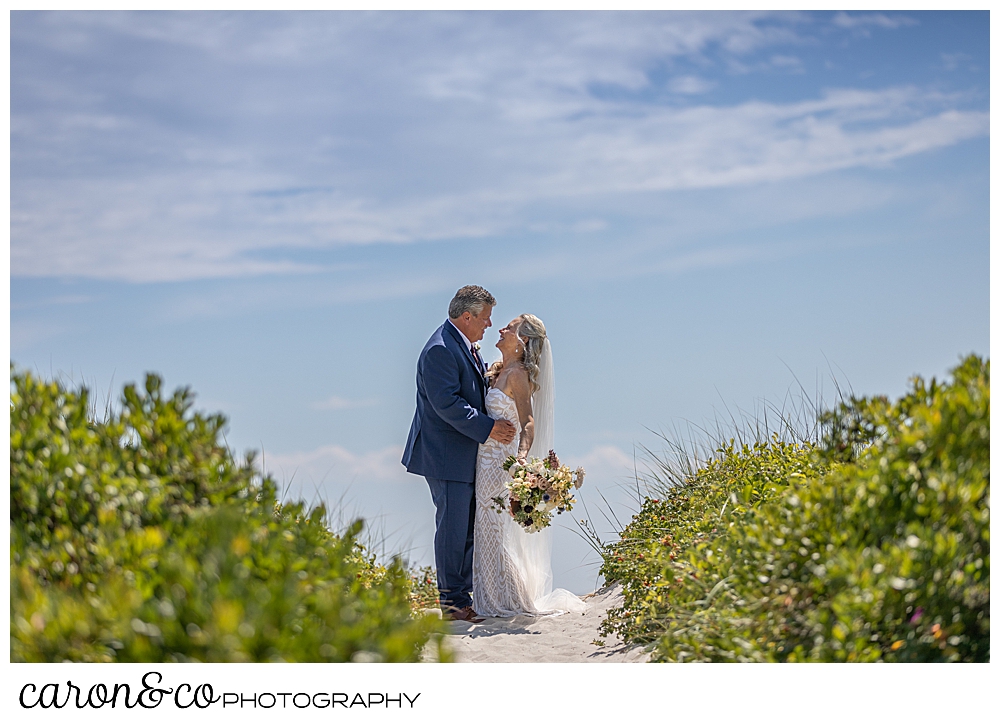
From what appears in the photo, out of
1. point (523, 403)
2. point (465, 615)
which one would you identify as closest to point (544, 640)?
point (465, 615)

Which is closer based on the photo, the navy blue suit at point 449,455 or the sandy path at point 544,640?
the sandy path at point 544,640

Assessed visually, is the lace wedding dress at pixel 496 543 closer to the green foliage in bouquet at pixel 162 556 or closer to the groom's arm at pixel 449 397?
the groom's arm at pixel 449 397

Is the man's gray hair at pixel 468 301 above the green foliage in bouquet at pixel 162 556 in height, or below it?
above

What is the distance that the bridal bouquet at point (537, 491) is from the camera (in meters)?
6.21

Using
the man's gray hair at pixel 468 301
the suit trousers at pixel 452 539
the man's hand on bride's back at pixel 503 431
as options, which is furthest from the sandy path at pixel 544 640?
the man's gray hair at pixel 468 301

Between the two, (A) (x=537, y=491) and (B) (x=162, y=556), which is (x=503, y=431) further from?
(B) (x=162, y=556)

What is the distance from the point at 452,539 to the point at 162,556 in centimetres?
397

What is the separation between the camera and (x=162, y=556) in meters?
2.75

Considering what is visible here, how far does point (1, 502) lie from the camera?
3.15 metres

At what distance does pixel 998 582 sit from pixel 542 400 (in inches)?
162

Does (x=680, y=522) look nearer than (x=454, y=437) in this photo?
Yes

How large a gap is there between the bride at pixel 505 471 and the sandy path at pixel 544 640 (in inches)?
7.4
